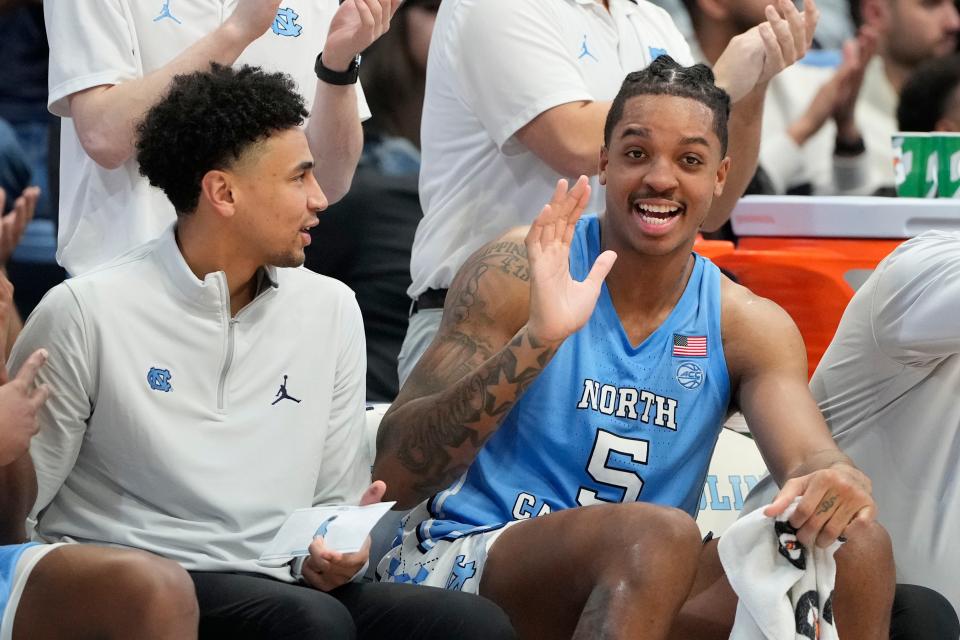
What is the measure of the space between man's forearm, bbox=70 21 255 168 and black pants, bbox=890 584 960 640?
1642mm

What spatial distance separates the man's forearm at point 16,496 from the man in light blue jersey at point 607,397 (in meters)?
0.69

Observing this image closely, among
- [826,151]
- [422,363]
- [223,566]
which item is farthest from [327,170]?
[826,151]

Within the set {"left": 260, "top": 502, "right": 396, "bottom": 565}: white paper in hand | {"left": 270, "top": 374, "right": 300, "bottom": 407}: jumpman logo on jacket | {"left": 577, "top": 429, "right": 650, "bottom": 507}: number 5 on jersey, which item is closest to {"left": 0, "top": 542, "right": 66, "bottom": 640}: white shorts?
{"left": 260, "top": 502, "right": 396, "bottom": 565}: white paper in hand

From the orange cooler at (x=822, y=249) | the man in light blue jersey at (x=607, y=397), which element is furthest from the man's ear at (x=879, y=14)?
the man in light blue jersey at (x=607, y=397)

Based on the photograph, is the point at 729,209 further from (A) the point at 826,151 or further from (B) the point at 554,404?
(A) the point at 826,151

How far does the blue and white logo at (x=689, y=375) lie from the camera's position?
10.00 feet

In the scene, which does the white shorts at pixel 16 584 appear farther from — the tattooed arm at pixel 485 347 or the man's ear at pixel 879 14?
the man's ear at pixel 879 14

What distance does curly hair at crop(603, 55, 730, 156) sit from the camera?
3088 millimetres

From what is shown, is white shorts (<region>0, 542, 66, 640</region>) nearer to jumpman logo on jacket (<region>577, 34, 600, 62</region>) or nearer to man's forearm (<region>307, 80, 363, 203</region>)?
man's forearm (<region>307, 80, 363, 203</region>)

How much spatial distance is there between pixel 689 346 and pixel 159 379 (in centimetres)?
103

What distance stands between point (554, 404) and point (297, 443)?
498mm

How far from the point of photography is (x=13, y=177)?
4711mm

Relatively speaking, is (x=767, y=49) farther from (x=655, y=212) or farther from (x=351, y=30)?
(x=351, y=30)

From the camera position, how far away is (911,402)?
3105 millimetres
